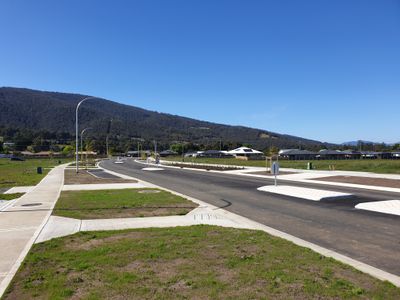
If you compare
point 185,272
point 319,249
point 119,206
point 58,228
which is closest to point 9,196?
point 119,206

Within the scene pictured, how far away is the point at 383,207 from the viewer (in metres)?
13.8

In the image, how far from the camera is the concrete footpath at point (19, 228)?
688cm

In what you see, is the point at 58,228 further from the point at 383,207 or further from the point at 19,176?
the point at 19,176

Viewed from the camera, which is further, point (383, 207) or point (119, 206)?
point (119, 206)

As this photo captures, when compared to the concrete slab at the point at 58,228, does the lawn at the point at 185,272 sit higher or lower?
higher

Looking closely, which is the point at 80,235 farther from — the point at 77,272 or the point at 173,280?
the point at 173,280

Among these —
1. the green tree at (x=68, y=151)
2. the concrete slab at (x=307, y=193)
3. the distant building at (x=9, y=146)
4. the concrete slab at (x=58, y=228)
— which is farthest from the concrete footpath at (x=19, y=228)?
the distant building at (x=9, y=146)

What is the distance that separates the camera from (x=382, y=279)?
235 inches

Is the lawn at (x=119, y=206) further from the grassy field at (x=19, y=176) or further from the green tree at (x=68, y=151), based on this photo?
the green tree at (x=68, y=151)

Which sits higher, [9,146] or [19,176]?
[9,146]

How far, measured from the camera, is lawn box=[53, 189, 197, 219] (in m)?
12.6

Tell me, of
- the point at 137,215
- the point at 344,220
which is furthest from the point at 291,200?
the point at 137,215

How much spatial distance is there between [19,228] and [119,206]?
442cm

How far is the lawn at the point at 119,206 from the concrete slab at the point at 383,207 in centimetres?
603
